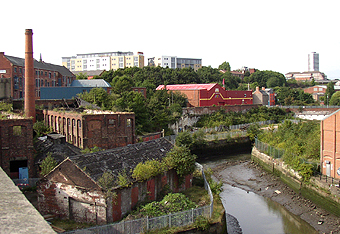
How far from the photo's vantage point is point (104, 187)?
50.2ft

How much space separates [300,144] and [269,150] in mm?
3892

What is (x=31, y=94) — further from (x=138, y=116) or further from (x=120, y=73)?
(x=120, y=73)

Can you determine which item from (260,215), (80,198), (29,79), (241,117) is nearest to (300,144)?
(260,215)

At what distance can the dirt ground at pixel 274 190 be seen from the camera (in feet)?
67.9

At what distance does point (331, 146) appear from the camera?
24.8 m

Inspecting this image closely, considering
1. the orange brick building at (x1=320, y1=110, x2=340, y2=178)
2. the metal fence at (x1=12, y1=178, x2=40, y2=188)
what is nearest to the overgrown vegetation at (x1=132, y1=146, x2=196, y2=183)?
the metal fence at (x1=12, y1=178, x2=40, y2=188)

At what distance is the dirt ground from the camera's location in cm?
2070

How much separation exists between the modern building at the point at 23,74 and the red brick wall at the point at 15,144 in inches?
931

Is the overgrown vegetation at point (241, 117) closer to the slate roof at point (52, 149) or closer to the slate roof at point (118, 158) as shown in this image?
the slate roof at point (52, 149)

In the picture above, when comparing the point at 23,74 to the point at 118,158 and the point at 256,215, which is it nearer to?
the point at 118,158

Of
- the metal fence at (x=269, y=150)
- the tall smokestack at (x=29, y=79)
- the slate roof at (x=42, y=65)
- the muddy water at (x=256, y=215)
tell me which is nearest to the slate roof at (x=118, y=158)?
the muddy water at (x=256, y=215)

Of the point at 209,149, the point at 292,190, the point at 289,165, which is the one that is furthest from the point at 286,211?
the point at 209,149

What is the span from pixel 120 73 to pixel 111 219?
6210cm

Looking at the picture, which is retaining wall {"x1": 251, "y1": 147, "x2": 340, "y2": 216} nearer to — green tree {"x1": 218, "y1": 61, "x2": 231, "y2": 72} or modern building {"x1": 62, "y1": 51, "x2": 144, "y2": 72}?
modern building {"x1": 62, "y1": 51, "x2": 144, "y2": 72}
